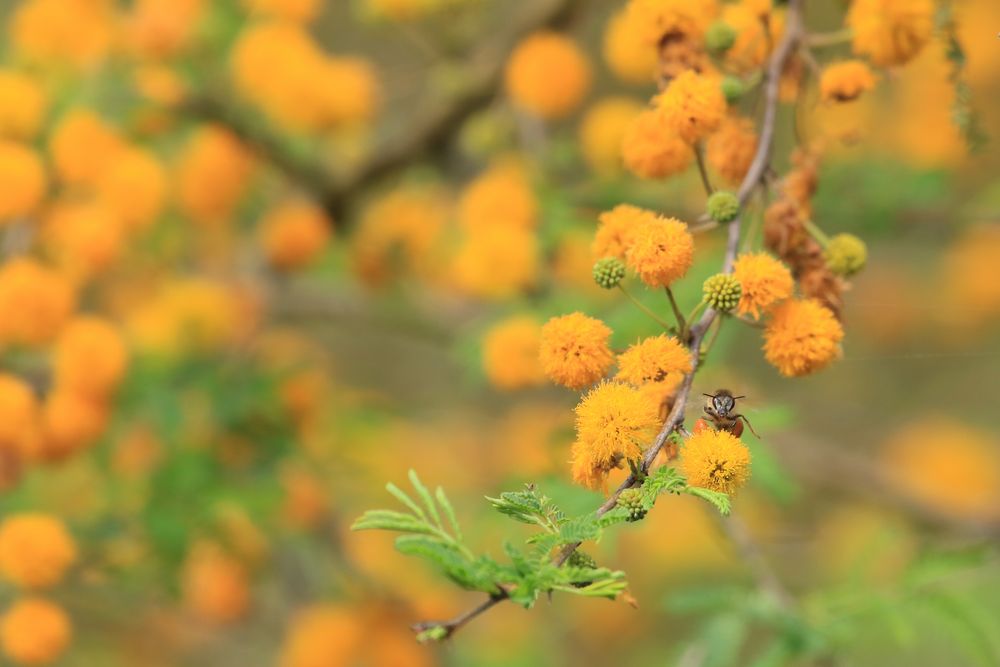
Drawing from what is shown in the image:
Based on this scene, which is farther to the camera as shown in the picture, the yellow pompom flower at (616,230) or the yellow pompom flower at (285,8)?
the yellow pompom flower at (285,8)

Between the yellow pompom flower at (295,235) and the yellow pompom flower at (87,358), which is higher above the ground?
the yellow pompom flower at (295,235)

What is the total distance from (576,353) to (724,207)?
26cm

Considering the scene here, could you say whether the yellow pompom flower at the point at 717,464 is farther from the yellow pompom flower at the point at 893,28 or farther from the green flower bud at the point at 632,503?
the yellow pompom flower at the point at 893,28

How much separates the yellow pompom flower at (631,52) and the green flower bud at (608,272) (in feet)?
1.13

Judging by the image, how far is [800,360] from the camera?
1144 mm

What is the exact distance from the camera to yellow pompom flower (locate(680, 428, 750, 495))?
3.30ft

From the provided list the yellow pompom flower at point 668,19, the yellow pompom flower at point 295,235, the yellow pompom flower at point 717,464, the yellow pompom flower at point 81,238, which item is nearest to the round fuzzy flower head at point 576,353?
the yellow pompom flower at point 717,464

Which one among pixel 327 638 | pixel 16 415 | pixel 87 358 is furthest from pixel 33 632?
pixel 327 638

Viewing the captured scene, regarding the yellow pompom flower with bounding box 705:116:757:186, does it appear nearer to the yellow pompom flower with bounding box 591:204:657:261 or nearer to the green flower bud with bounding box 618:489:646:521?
the yellow pompom flower with bounding box 591:204:657:261

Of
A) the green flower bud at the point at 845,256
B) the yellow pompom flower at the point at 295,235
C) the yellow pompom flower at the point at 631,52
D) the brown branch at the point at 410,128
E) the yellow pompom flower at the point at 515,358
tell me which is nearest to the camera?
the green flower bud at the point at 845,256

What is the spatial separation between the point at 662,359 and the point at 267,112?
2327 mm

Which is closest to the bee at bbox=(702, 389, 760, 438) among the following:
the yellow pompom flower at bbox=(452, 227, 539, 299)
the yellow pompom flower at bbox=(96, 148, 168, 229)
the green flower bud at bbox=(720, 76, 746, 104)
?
the green flower bud at bbox=(720, 76, 746, 104)

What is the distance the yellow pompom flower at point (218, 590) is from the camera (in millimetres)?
3250

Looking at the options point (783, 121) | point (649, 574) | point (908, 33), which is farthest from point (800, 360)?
point (649, 574)
